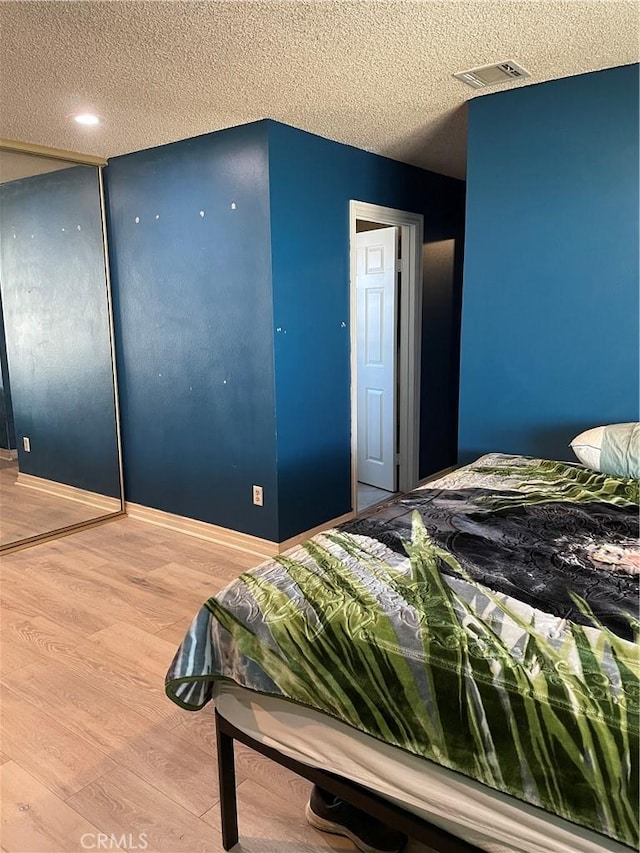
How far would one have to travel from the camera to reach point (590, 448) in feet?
7.88

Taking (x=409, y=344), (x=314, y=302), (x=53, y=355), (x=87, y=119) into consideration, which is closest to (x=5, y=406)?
(x=53, y=355)

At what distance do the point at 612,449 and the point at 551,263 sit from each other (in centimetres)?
92

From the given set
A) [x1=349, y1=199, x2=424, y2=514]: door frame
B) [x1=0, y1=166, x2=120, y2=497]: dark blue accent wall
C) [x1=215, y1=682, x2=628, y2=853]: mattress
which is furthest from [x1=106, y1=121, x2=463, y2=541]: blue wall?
[x1=215, y1=682, x2=628, y2=853]: mattress

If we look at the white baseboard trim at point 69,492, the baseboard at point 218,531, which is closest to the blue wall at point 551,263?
the baseboard at point 218,531

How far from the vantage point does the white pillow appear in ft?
7.83

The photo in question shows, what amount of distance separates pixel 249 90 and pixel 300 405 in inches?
62.4

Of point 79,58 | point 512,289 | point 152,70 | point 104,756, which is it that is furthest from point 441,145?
point 104,756

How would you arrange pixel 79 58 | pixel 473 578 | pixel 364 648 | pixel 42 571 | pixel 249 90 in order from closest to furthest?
pixel 364 648, pixel 473 578, pixel 79 58, pixel 249 90, pixel 42 571

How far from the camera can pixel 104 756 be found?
79.0 inches

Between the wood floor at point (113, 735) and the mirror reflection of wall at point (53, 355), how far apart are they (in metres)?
0.74

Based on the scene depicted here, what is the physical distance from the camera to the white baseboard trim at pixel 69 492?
12.9 ft

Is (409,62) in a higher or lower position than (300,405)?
higher

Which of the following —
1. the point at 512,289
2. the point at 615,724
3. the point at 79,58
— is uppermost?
the point at 79,58

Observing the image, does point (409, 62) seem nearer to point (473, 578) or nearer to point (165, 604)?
point (473, 578)
